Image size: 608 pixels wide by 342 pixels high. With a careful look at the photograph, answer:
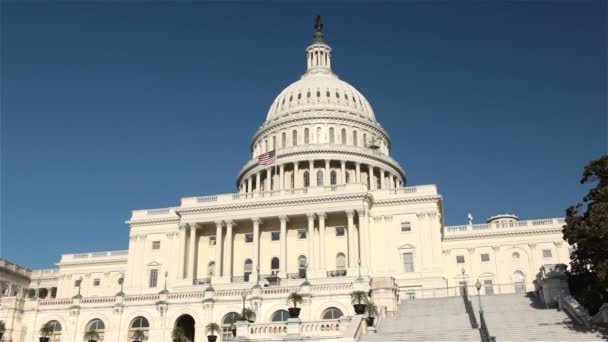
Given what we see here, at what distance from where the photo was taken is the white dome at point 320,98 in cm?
10731

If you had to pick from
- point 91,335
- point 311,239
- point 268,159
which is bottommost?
point 91,335

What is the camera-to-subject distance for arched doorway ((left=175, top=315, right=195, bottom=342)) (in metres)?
51.2

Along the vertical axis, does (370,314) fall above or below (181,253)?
below

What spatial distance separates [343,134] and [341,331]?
69953 millimetres

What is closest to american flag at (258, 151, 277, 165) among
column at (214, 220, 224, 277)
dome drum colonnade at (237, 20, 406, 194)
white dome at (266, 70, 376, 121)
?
dome drum colonnade at (237, 20, 406, 194)

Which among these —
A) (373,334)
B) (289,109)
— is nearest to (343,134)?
(289,109)

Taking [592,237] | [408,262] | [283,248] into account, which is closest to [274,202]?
[283,248]

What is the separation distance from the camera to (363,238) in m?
70.7

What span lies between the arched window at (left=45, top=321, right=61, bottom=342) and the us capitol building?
0.08m

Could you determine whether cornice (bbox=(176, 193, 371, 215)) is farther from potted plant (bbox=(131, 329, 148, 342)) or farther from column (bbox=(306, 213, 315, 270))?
potted plant (bbox=(131, 329, 148, 342))

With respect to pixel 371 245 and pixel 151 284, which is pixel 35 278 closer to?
pixel 151 284

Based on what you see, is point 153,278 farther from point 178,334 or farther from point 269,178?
point 178,334

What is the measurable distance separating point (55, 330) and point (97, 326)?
3862 millimetres

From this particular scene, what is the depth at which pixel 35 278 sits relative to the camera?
335 ft
